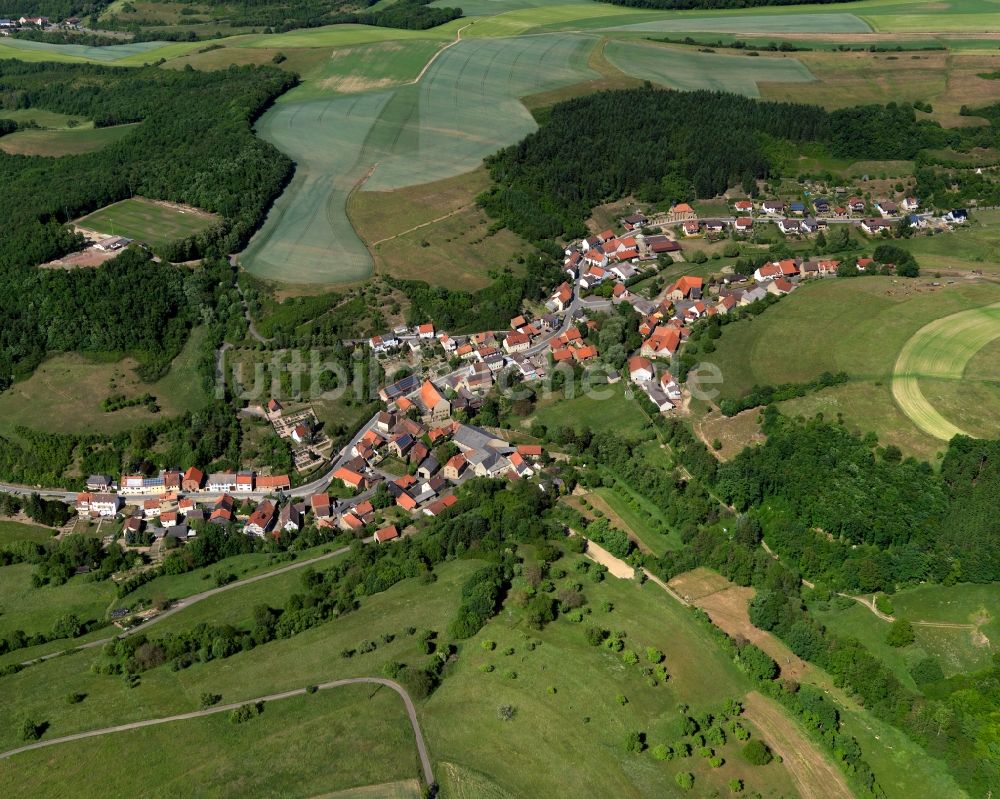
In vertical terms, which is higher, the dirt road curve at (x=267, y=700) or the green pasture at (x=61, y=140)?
the green pasture at (x=61, y=140)

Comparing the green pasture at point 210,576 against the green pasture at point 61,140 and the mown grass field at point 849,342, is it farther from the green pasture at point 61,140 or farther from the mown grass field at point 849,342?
the green pasture at point 61,140

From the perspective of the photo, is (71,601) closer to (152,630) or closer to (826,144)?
(152,630)

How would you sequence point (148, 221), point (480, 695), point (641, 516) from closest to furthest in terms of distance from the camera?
point (480, 695) < point (641, 516) < point (148, 221)

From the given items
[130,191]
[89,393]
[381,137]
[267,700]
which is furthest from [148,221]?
[267,700]

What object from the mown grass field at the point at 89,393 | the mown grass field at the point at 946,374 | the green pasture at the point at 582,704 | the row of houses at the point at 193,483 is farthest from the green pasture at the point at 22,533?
the mown grass field at the point at 946,374

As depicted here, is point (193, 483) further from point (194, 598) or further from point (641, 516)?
point (641, 516)

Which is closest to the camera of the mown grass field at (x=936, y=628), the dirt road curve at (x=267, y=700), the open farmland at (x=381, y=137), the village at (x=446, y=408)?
the dirt road curve at (x=267, y=700)
